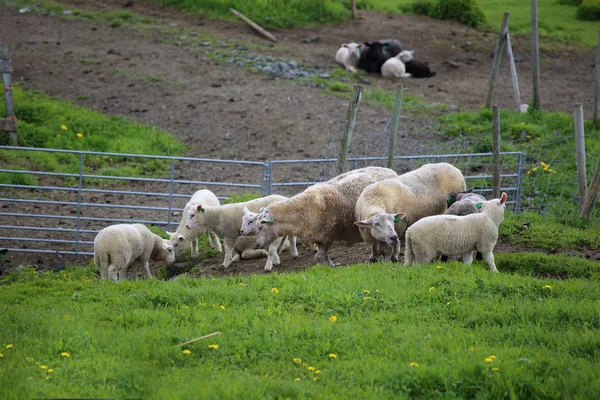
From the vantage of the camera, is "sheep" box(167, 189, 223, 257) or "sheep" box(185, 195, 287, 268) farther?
"sheep" box(167, 189, 223, 257)

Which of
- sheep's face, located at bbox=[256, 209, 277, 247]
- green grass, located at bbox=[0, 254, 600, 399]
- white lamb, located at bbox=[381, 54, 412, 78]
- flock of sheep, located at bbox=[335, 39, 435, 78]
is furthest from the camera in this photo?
flock of sheep, located at bbox=[335, 39, 435, 78]

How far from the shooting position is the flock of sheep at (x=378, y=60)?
72.5ft

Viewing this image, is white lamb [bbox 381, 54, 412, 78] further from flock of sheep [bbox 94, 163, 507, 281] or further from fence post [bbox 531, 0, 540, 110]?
flock of sheep [bbox 94, 163, 507, 281]

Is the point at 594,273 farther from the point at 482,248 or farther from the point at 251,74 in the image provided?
the point at 251,74

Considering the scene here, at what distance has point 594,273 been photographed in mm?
9172

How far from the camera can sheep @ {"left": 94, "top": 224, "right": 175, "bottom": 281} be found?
1070 cm

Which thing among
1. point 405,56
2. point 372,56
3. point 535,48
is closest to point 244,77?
point 372,56

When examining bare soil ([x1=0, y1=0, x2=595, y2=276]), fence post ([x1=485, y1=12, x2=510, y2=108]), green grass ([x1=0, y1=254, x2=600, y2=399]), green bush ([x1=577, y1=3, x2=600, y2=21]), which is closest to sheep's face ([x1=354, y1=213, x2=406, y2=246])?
green grass ([x1=0, y1=254, x2=600, y2=399])

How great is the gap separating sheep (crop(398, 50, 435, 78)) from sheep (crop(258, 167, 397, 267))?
12320mm

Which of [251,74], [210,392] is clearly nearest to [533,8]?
[251,74]

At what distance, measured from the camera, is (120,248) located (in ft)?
35.2

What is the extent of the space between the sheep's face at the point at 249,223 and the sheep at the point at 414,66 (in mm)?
12727

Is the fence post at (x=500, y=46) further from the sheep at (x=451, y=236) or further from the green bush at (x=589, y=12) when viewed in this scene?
the green bush at (x=589, y=12)

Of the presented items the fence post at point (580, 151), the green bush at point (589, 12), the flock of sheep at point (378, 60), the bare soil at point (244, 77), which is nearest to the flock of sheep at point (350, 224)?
the fence post at point (580, 151)
